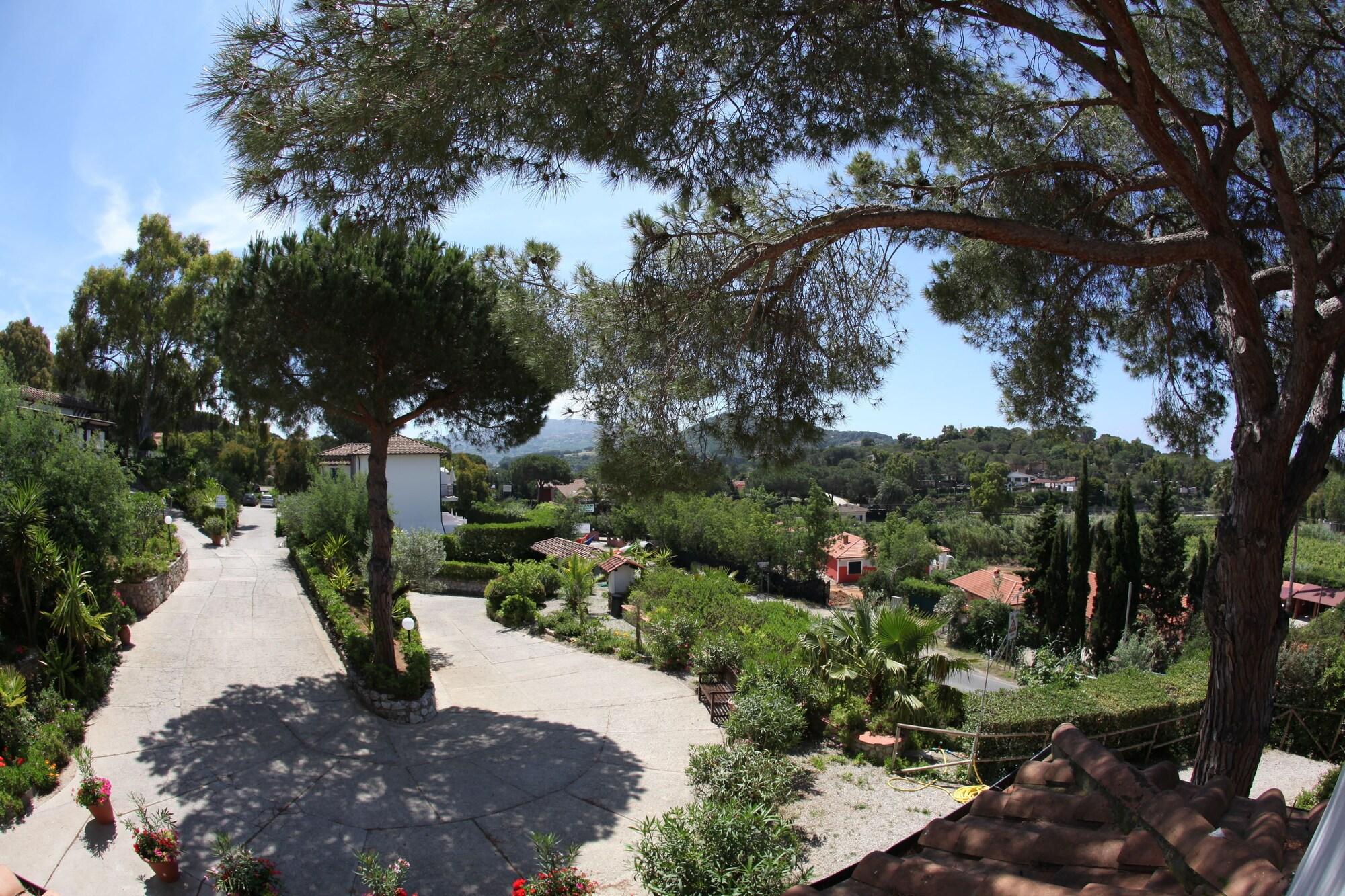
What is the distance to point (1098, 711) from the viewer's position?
392 inches

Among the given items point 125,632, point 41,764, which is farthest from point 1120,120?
point 125,632

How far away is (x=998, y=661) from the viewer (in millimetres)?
27938

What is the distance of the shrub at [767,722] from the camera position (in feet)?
28.8

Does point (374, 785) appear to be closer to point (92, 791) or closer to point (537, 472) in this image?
point (92, 791)

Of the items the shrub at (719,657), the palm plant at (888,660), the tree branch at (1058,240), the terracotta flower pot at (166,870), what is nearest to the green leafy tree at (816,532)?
the shrub at (719,657)

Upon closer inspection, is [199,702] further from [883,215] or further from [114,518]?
[883,215]

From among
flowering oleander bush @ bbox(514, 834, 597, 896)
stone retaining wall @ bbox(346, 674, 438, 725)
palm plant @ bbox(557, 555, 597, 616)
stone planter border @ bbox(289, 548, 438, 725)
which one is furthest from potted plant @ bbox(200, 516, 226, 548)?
flowering oleander bush @ bbox(514, 834, 597, 896)

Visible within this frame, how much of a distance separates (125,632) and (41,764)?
4.41 meters

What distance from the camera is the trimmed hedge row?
10.0 meters

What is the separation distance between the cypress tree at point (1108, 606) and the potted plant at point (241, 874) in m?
25.9

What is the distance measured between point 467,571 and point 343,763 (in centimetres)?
1410

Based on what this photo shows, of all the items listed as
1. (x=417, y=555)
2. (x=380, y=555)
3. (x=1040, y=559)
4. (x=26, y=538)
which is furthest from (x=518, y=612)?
(x=1040, y=559)

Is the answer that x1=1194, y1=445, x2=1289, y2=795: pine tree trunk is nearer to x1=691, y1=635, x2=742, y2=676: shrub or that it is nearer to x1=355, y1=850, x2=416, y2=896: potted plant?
x1=355, y1=850, x2=416, y2=896: potted plant

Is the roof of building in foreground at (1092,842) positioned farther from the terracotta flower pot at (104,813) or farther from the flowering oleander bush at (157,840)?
the terracotta flower pot at (104,813)
